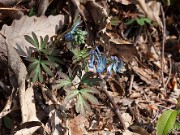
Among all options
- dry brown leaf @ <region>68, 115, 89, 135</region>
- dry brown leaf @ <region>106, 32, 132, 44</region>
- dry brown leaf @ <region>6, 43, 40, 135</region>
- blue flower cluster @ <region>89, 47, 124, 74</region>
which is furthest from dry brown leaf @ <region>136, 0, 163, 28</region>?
dry brown leaf @ <region>6, 43, 40, 135</region>

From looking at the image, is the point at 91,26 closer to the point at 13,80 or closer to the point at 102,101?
the point at 102,101

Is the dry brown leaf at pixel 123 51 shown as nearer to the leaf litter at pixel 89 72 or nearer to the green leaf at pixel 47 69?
the leaf litter at pixel 89 72

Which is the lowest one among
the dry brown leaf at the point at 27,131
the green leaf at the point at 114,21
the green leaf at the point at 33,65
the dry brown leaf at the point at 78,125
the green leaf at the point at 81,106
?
the dry brown leaf at the point at 78,125

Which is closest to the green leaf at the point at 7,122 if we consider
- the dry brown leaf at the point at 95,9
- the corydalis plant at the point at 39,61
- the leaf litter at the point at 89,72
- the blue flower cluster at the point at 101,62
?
the leaf litter at the point at 89,72

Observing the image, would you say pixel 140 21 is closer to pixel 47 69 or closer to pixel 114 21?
pixel 114 21

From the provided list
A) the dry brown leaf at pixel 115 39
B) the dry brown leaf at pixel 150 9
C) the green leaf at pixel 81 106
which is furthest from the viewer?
the dry brown leaf at pixel 150 9

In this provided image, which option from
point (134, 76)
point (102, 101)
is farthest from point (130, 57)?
point (102, 101)

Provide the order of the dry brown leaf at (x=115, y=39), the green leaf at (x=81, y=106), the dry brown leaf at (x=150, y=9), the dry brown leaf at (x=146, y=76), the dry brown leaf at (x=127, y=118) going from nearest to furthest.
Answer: the green leaf at (x=81, y=106), the dry brown leaf at (x=127, y=118), the dry brown leaf at (x=115, y=39), the dry brown leaf at (x=146, y=76), the dry brown leaf at (x=150, y=9)
